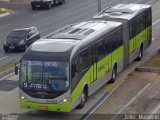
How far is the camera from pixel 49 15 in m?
54.7

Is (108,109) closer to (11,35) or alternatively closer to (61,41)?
(61,41)

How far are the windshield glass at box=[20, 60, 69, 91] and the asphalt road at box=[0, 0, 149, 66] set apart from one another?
19.4m

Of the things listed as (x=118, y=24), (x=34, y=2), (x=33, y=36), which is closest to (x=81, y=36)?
(x=118, y=24)

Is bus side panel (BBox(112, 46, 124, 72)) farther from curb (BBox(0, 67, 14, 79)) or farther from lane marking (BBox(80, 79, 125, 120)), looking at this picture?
curb (BBox(0, 67, 14, 79))

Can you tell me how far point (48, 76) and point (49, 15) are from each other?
3324 centimetres

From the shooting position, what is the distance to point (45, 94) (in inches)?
859

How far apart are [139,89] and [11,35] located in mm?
16202

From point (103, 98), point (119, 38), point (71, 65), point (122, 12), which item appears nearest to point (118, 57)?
point (119, 38)

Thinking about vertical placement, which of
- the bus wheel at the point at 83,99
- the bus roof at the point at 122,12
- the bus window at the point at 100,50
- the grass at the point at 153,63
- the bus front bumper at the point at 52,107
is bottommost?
the grass at the point at 153,63

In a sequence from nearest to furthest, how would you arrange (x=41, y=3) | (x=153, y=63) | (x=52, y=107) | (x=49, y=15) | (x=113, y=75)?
(x=52, y=107) → (x=113, y=75) → (x=153, y=63) → (x=49, y=15) → (x=41, y=3)

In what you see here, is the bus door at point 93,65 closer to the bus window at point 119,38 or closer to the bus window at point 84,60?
the bus window at point 84,60

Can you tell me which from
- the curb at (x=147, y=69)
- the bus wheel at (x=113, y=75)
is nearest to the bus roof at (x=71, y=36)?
the bus wheel at (x=113, y=75)

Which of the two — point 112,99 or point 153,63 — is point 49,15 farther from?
point 112,99

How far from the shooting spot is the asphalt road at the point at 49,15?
48513mm
